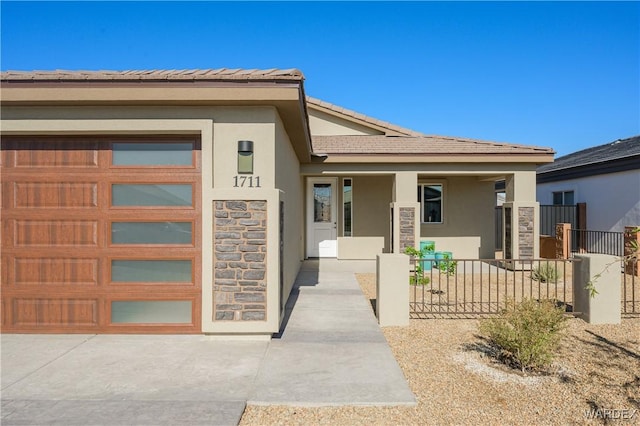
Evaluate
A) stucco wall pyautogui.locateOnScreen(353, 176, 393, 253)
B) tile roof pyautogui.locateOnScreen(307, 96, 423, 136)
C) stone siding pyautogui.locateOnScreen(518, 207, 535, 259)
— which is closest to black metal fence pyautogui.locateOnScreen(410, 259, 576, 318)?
stone siding pyautogui.locateOnScreen(518, 207, 535, 259)

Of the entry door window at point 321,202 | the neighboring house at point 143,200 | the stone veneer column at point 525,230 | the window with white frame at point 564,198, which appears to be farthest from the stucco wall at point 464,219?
the neighboring house at point 143,200

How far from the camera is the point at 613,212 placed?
1269cm

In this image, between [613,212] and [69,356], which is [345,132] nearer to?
[613,212]

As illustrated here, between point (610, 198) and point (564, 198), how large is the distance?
284 cm

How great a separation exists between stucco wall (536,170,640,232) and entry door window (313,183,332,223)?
981 cm

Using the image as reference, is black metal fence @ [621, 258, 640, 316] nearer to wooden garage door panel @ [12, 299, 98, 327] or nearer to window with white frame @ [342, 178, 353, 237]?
window with white frame @ [342, 178, 353, 237]

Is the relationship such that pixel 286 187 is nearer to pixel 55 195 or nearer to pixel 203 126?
pixel 203 126

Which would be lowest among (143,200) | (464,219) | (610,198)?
(464,219)

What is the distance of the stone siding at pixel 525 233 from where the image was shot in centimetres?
1046

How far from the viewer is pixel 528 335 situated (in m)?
4.30

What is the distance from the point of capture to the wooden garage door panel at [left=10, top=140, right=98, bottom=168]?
5.30 metres

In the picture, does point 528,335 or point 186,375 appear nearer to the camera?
point 186,375

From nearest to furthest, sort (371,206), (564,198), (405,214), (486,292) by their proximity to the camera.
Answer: (486,292)
(405,214)
(371,206)
(564,198)

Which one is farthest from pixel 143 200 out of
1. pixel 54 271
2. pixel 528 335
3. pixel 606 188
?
pixel 606 188
